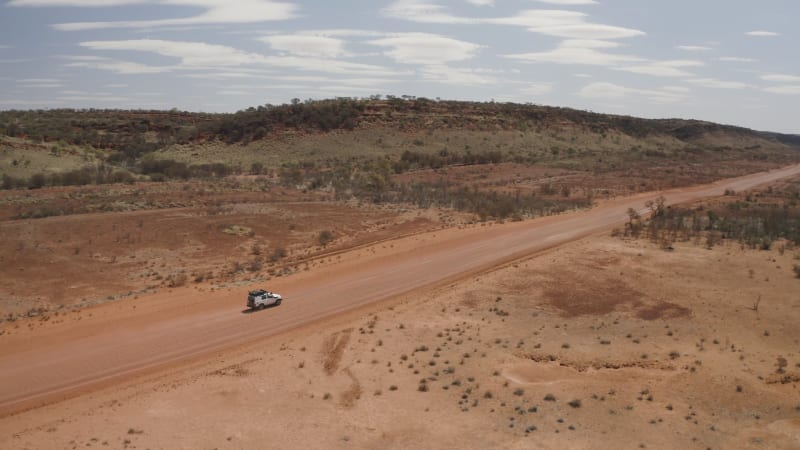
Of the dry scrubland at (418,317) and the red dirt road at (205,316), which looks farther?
the red dirt road at (205,316)

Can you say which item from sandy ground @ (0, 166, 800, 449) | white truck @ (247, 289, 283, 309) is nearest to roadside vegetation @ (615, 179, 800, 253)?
sandy ground @ (0, 166, 800, 449)

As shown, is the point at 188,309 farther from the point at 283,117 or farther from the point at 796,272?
the point at 283,117

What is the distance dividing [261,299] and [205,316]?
197cm

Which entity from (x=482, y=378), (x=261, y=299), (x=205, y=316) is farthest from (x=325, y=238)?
(x=482, y=378)

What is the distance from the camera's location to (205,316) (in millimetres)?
21672

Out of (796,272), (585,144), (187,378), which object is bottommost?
(187,378)

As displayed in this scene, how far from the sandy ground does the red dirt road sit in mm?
260

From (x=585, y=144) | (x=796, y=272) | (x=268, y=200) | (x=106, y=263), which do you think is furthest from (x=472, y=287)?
(x=585, y=144)

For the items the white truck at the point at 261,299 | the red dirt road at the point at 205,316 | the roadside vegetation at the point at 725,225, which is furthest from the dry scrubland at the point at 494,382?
the roadside vegetation at the point at 725,225

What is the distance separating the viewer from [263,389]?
16344 mm

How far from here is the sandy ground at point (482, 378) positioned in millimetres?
13883

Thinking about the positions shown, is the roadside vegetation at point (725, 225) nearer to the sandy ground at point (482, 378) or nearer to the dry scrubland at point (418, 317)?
the dry scrubland at point (418, 317)

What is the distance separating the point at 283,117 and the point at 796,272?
67.7 metres

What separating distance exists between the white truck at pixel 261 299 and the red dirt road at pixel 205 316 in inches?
13.0
